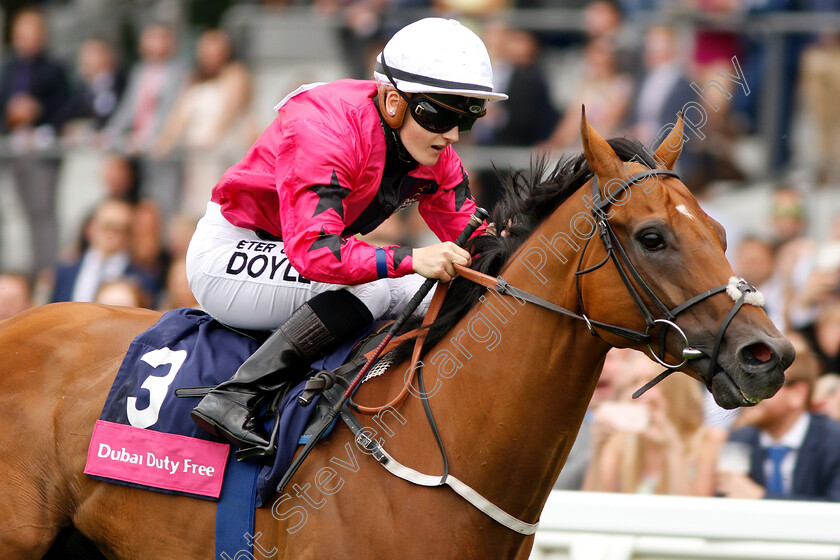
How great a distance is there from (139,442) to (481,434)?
1222 millimetres

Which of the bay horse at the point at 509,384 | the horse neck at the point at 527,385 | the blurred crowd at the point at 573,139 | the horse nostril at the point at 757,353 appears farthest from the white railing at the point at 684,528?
the horse nostril at the point at 757,353

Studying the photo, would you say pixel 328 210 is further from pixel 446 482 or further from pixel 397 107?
pixel 446 482

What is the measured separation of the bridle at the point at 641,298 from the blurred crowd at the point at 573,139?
6.71ft

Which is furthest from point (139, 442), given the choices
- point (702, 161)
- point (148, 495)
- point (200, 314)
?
point (702, 161)

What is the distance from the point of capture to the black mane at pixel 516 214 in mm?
3146

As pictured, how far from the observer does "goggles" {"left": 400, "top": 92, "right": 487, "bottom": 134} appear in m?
3.23

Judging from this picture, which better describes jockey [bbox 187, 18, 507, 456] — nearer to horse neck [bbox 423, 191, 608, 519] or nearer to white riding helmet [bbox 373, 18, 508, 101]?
white riding helmet [bbox 373, 18, 508, 101]

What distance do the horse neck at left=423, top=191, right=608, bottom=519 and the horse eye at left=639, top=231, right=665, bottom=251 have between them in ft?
0.75

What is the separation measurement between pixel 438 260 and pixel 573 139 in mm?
4855

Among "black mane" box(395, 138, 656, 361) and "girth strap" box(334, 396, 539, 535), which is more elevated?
"black mane" box(395, 138, 656, 361)

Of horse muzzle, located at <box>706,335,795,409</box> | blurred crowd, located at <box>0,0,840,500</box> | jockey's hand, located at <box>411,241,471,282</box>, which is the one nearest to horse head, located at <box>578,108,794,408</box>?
horse muzzle, located at <box>706,335,795,409</box>

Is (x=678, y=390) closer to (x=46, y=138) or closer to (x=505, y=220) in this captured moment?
(x=505, y=220)

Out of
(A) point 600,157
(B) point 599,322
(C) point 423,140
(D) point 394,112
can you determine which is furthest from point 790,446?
(D) point 394,112

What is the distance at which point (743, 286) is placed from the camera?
2766 mm
